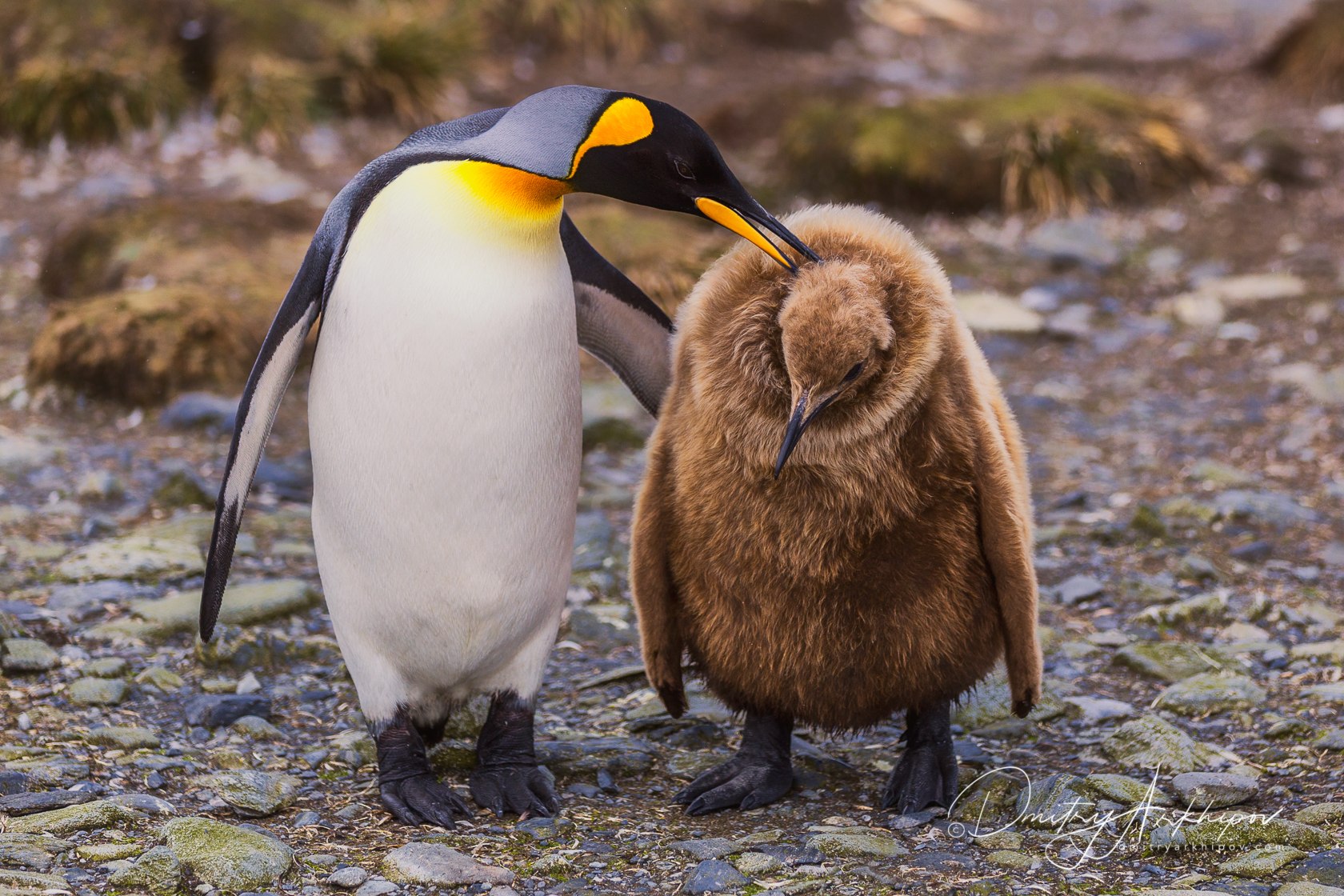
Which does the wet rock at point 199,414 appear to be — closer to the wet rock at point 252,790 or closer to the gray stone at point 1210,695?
the wet rock at point 252,790

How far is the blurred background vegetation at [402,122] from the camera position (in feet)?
21.0

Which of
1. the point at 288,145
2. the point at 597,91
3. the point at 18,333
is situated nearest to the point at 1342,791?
the point at 597,91

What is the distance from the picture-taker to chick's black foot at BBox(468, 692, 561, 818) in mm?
3324

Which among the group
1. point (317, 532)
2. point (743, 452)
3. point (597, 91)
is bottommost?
point (317, 532)

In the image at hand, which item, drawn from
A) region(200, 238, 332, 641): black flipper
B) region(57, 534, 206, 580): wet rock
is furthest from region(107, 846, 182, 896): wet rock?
region(57, 534, 206, 580): wet rock

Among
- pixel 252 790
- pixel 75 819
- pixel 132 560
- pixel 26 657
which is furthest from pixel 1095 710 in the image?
pixel 132 560

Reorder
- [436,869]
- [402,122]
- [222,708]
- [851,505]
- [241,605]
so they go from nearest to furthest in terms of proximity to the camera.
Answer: [436,869] < [851,505] < [222,708] < [241,605] < [402,122]

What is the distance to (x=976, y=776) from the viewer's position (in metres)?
3.46

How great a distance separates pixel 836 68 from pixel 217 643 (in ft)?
30.0

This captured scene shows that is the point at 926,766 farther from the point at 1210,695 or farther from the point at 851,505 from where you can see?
the point at 1210,695

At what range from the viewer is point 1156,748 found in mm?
3529

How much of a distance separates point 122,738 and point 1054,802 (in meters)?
2.09

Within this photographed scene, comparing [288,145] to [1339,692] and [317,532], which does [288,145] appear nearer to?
[317,532]

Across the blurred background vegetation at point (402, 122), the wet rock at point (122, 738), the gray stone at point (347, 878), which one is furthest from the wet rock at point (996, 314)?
the gray stone at point (347, 878)
